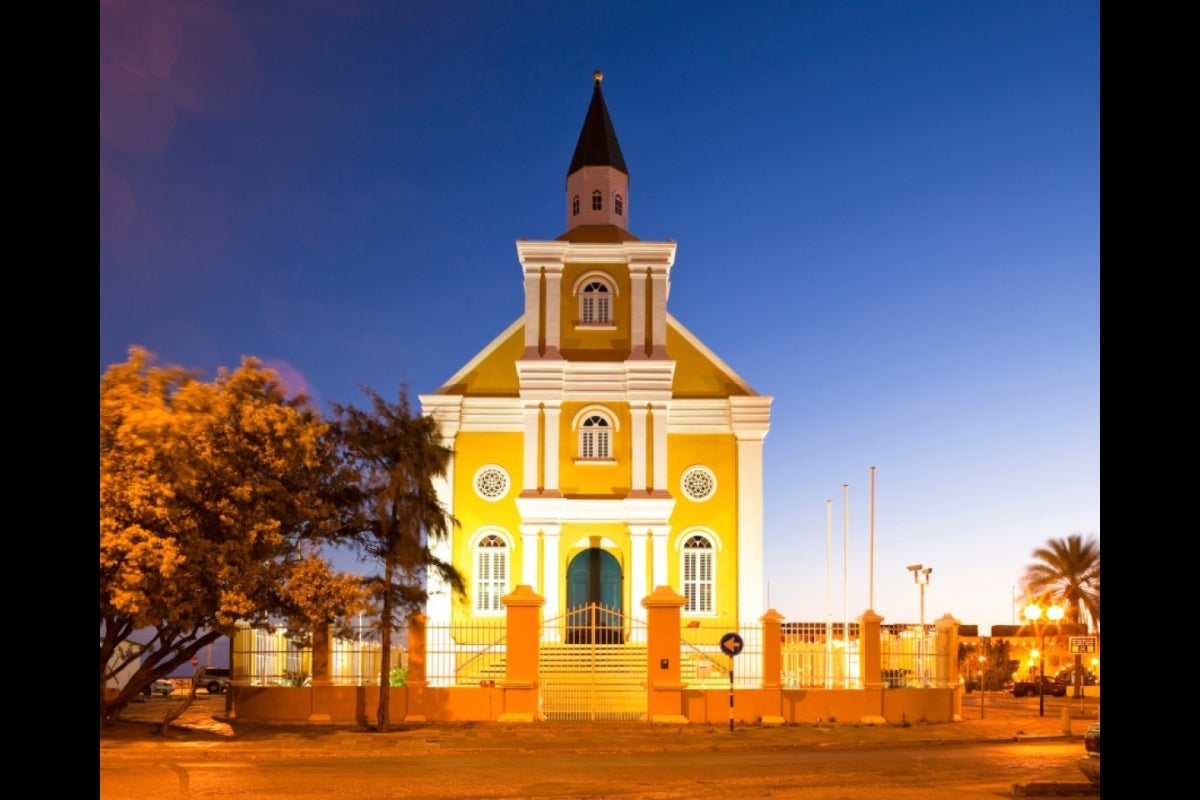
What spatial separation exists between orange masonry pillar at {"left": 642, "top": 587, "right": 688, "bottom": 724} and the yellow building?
9091mm

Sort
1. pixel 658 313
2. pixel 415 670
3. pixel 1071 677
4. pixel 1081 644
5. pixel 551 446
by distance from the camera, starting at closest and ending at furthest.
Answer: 1. pixel 415 670
2. pixel 1081 644
3. pixel 551 446
4. pixel 658 313
5. pixel 1071 677

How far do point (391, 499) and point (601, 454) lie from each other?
13.8m

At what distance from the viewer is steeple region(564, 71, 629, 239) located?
41719mm

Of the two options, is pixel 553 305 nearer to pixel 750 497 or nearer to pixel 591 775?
pixel 750 497

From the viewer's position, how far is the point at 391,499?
24984 mm

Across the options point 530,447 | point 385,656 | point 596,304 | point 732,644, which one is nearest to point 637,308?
point 596,304

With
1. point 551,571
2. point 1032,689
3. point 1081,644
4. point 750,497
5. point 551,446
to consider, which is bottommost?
point 1032,689

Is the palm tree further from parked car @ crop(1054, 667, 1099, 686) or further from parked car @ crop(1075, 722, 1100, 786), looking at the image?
parked car @ crop(1075, 722, 1100, 786)

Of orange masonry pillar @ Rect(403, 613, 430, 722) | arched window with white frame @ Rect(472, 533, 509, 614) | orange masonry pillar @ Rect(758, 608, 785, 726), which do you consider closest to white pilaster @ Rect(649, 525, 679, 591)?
arched window with white frame @ Rect(472, 533, 509, 614)

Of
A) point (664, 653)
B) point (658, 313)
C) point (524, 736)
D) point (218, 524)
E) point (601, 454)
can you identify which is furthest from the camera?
point (658, 313)

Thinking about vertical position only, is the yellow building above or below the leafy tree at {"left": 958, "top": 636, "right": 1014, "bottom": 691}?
above
